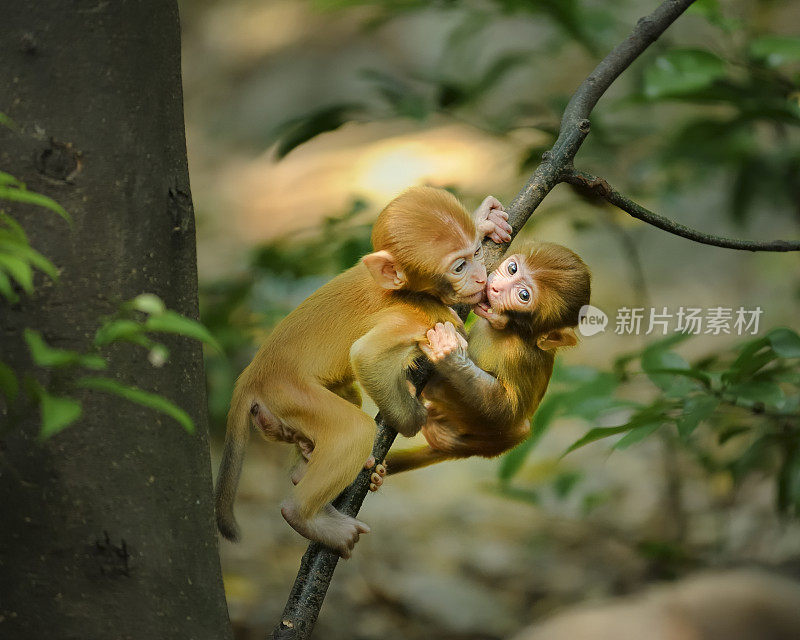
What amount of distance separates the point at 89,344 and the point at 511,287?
1.10 metres

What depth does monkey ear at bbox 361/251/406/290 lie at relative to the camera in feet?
6.06

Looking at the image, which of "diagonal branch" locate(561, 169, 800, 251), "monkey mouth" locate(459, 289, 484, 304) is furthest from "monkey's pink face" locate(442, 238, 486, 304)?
"diagonal branch" locate(561, 169, 800, 251)

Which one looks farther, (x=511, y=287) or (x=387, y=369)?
(x=511, y=287)

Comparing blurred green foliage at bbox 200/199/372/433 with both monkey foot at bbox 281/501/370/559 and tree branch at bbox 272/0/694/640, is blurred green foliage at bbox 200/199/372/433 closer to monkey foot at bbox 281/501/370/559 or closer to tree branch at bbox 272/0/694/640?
tree branch at bbox 272/0/694/640

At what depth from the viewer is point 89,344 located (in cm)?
131

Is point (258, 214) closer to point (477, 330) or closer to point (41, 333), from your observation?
point (477, 330)

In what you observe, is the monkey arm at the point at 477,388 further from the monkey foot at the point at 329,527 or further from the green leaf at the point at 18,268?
the green leaf at the point at 18,268

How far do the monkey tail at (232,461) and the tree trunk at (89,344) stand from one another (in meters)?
0.40

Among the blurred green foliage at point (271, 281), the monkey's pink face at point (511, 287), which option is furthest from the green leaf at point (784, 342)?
the blurred green foliage at point (271, 281)

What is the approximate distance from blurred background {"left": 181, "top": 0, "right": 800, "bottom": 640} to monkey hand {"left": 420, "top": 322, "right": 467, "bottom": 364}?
460 mm

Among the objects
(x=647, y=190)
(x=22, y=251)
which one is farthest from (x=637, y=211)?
(x=647, y=190)

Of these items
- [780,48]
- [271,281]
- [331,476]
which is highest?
[780,48]

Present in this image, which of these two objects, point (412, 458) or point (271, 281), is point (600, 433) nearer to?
point (412, 458)

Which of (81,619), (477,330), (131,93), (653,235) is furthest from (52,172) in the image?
(653,235)
